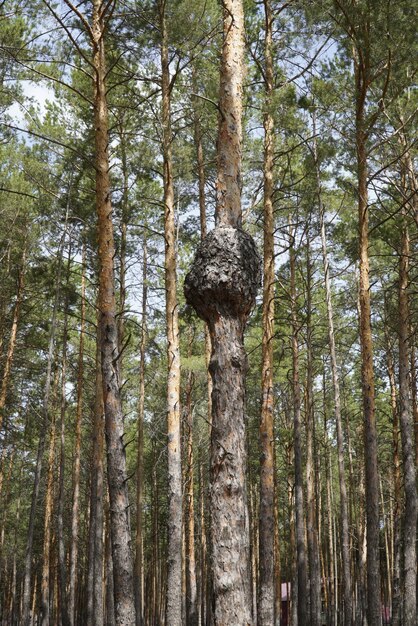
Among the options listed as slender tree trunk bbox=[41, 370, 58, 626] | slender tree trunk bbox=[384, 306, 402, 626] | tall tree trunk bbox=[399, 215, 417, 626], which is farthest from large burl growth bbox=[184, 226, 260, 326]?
slender tree trunk bbox=[41, 370, 58, 626]

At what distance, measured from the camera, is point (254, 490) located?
3044 cm

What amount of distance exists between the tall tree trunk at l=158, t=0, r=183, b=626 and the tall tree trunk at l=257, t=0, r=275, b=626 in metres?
1.34

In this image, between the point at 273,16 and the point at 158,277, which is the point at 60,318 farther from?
the point at 273,16

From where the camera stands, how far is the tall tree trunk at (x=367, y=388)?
9.36 m

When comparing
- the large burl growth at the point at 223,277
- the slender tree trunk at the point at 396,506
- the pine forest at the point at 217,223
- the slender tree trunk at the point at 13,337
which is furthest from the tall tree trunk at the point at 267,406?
the slender tree trunk at the point at 13,337

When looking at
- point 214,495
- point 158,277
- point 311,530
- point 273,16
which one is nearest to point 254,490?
point 311,530

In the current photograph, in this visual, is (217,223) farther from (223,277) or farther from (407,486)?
(407,486)

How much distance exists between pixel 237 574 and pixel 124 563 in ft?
10.4

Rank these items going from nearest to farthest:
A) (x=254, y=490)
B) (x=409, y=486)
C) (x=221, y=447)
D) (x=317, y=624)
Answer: (x=221, y=447) < (x=409, y=486) < (x=317, y=624) < (x=254, y=490)

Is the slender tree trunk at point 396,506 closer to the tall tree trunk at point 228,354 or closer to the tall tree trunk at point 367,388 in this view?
the tall tree trunk at point 367,388

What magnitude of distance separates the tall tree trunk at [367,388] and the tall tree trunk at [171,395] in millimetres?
2982

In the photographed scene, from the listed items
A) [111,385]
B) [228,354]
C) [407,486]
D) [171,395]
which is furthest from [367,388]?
[228,354]

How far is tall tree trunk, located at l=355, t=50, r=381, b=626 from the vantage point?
9.36m

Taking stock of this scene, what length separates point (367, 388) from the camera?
32.8 feet
